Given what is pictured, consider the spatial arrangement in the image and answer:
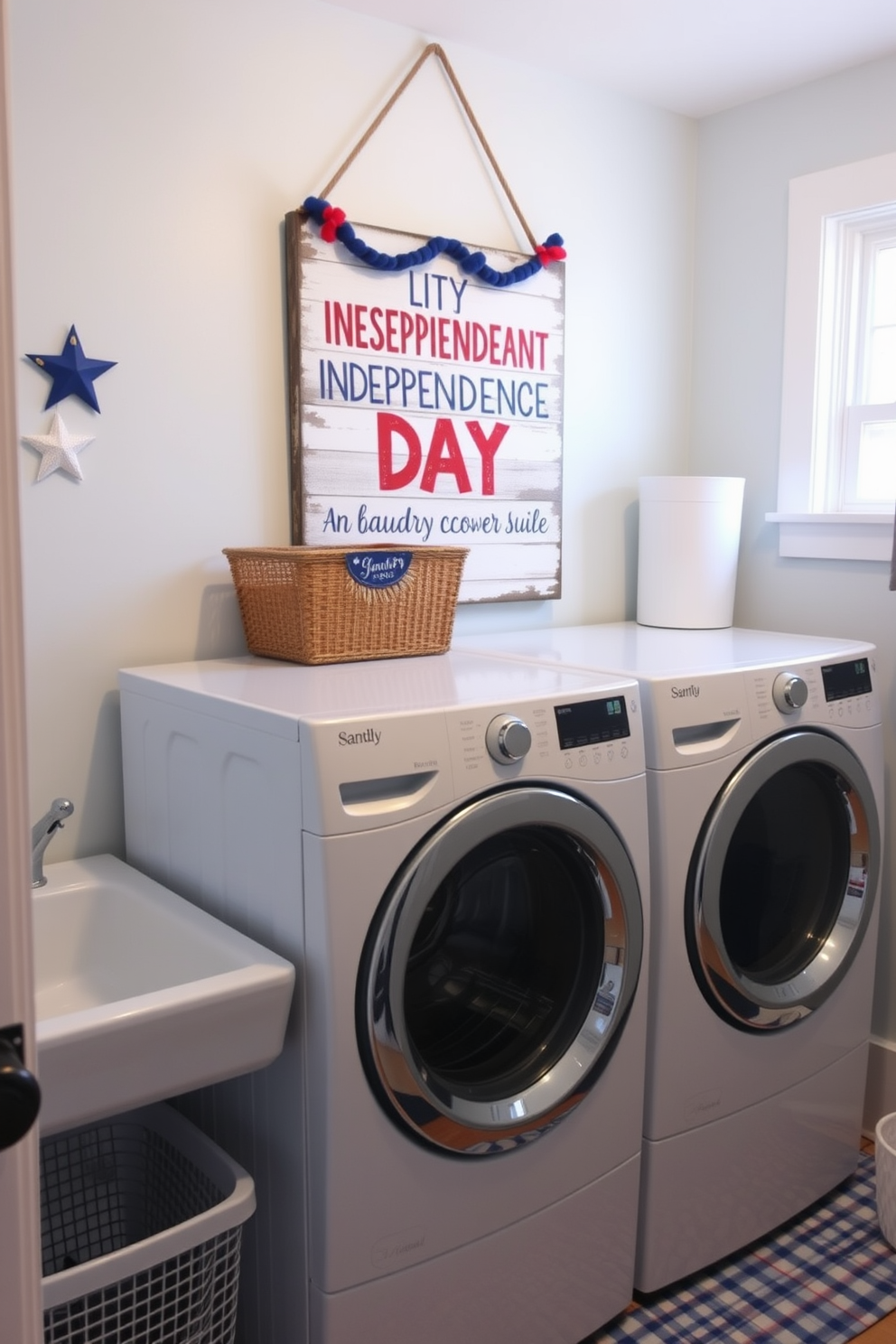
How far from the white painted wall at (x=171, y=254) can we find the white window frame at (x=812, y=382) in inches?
26.7

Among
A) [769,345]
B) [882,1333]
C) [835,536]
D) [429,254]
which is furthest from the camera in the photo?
[769,345]

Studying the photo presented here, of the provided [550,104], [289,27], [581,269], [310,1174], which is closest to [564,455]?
[581,269]

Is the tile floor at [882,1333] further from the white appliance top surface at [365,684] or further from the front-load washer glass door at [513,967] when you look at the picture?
the white appliance top surface at [365,684]

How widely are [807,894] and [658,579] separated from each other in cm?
80

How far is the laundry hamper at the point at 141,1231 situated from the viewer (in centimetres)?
140

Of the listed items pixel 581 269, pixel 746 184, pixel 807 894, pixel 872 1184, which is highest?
pixel 746 184

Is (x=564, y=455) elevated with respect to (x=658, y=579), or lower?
elevated

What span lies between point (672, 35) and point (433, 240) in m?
0.65

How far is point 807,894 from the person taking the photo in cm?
212

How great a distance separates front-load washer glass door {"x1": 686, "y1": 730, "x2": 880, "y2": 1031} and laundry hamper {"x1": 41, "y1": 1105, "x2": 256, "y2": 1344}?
84 cm

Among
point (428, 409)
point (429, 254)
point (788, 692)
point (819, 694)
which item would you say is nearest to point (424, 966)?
point (788, 692)

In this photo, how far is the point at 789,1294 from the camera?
1.94m

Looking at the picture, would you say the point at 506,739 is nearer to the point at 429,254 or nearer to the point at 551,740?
the point at 551,740

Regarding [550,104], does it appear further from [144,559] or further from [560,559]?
[144,559]
